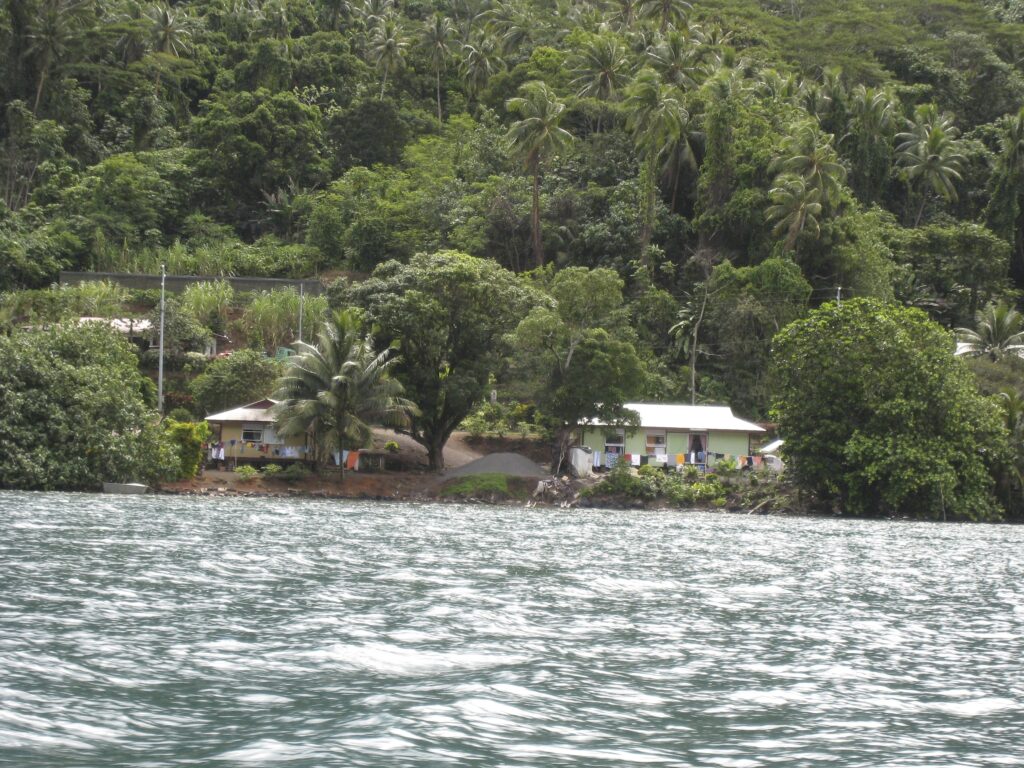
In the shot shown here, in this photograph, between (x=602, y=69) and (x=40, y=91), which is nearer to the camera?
(x=602, y=69)

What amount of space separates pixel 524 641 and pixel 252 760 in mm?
4851

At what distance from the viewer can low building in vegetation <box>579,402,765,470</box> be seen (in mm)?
51531

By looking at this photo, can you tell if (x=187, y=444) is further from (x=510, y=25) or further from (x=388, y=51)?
(x=510, y=25)

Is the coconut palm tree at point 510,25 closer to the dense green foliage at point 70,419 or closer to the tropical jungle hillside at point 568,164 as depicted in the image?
the tropical jungle hillside at point 568,164

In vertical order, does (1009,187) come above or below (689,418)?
above

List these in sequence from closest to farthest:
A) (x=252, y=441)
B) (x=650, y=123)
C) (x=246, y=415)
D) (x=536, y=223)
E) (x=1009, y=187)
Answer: (x=246, y=415) < (x=252, y=441) < (x=650, y=123) < (x=536, y=223) < (x=1009, y=187)

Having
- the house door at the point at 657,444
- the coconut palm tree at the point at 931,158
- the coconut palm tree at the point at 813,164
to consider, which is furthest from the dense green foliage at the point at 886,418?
the coconut palm tree at the point at 931,158

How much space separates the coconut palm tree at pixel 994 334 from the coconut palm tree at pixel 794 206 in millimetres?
10131

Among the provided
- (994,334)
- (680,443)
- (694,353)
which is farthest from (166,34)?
(994,334)

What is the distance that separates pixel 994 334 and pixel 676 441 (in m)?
21.7

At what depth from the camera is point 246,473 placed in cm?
4497

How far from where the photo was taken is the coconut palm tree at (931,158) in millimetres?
77062

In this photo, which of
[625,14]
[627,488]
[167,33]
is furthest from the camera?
[625,14]

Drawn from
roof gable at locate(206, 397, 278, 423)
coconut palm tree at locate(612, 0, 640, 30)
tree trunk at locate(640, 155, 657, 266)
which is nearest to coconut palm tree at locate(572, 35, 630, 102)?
tree trunk at locate(640, 155, 657, 266)
